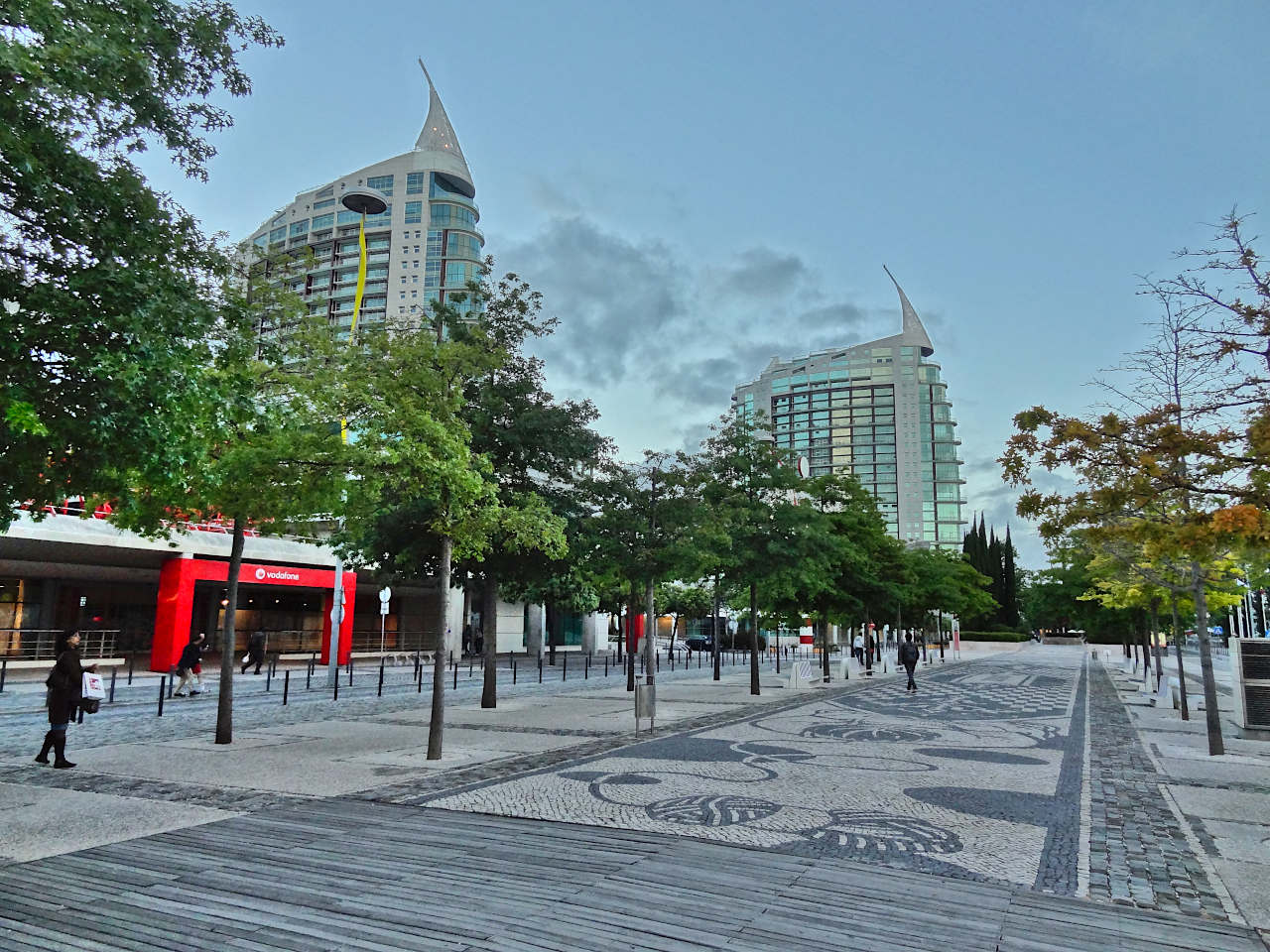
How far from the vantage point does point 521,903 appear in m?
5.85

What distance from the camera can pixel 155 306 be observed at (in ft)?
22.1

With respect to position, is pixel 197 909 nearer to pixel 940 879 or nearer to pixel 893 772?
pixel 940 879

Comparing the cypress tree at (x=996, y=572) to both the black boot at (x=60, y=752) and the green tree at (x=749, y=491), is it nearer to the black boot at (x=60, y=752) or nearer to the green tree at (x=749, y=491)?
the green tree at (x=749, y=491)

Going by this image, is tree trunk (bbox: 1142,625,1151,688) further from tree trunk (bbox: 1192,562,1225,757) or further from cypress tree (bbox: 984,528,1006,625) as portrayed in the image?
cypress tree (bbox: 984,528,1006,625)

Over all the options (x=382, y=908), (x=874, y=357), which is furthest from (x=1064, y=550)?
(x=874, y=357)

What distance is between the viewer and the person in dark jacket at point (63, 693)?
11.3 m

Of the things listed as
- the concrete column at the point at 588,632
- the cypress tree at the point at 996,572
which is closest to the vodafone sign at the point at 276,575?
the concrete column at the point at 588,632

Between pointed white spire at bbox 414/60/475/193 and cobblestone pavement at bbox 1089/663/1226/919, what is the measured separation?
12353 centimetres

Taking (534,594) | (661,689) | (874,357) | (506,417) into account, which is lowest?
(661,689)

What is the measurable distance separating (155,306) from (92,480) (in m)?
2.28

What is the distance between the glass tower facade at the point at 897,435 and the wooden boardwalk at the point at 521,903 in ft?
583

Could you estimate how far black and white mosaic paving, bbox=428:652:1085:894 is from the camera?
7.55 meters

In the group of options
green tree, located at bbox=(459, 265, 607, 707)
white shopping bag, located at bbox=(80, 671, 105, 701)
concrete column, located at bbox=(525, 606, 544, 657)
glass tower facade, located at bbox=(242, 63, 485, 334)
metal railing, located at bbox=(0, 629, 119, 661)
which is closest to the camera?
white shopping bag, located at bbox=(80, 671, 105, 701)

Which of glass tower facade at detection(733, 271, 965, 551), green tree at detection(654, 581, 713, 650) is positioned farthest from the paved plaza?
glass tower facade at detection(733, 271, 965, 551)
